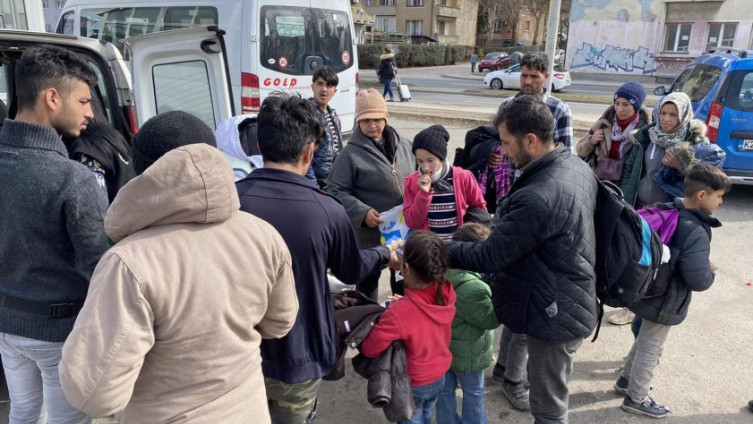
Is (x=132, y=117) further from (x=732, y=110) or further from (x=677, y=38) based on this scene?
(x=677, y=38)

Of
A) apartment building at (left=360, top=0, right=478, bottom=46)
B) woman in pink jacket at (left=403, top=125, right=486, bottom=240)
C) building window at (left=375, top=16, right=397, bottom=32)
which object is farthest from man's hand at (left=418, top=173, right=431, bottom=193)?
building window at (left=375, top=16, right=397, bottom=32)

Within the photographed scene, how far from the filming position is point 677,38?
30.7m

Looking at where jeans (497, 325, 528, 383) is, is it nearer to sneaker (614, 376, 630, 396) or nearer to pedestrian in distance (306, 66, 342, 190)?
sneaker (614, 376, 630, 396)

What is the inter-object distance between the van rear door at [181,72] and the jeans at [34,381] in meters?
2.17

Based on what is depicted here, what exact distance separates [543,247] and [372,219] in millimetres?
1140

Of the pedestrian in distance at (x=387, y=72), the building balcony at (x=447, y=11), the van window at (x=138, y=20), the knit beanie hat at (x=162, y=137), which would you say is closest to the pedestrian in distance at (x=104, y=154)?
the knit beanie hat at (x=162, y=137)

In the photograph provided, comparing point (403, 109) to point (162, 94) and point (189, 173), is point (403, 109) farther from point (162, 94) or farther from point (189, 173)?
point (189, 173)

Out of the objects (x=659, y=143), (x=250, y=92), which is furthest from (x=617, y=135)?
(x=250, y=92)

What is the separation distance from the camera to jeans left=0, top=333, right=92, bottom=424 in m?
2.00

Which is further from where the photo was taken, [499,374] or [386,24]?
[386,24]

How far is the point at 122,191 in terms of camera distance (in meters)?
1.45

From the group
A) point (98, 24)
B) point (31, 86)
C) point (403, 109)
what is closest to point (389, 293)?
point (31, 86)

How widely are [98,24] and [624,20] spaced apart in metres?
30.4

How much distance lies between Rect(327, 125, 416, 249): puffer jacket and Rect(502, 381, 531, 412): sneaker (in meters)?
1.21
